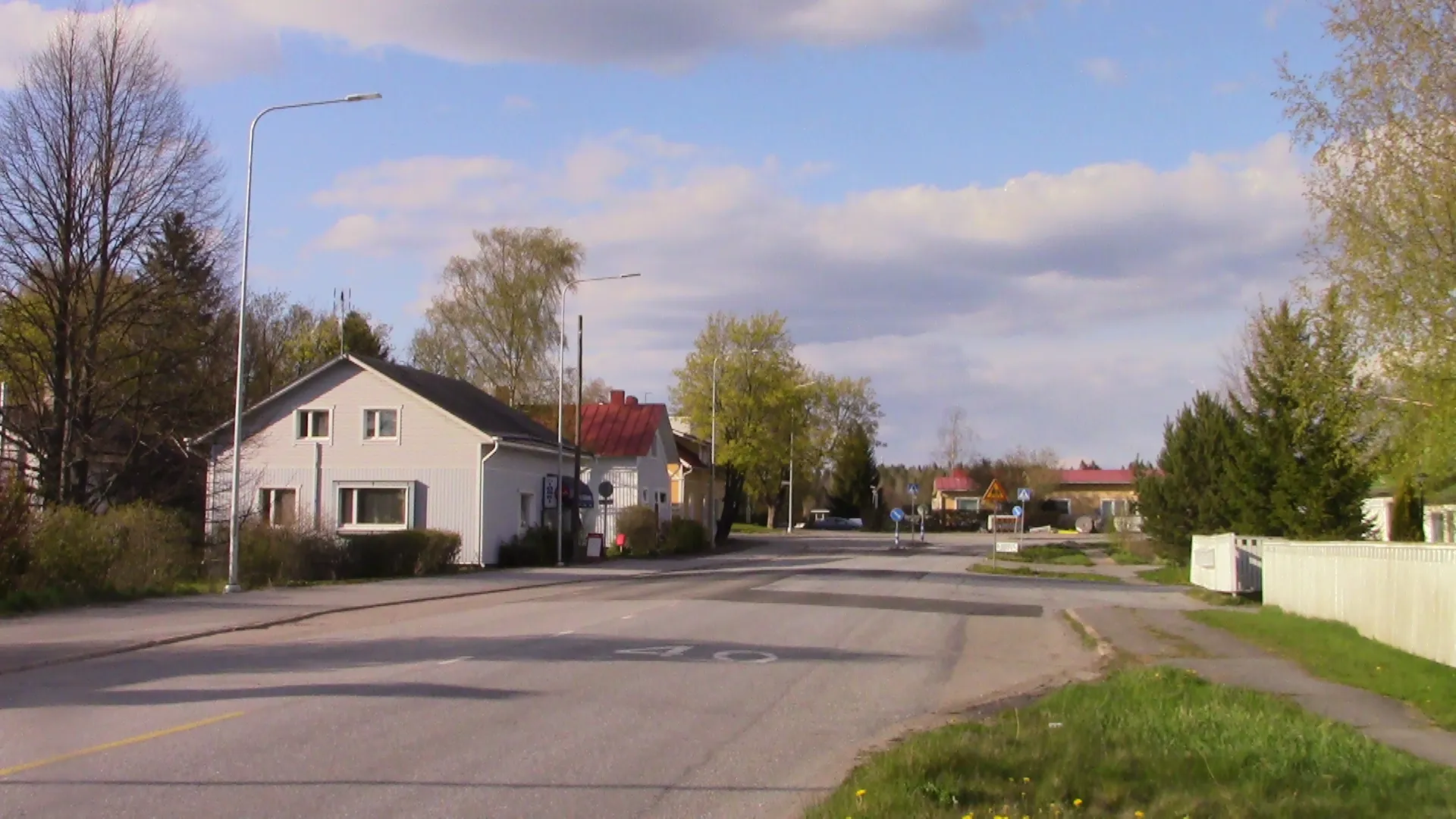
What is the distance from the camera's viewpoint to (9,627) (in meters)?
18.1

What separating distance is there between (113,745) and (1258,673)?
11754mm

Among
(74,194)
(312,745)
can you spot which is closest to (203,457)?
(74,194)

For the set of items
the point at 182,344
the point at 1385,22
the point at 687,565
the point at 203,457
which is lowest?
the point at 687,565

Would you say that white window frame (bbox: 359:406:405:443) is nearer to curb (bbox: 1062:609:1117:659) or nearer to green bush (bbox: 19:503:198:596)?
green bush (bbox: 19:503:198:596)

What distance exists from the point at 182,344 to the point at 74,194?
4751 millimetres

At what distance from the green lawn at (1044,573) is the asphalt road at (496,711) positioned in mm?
18216

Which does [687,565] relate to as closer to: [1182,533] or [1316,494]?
[1182,533]

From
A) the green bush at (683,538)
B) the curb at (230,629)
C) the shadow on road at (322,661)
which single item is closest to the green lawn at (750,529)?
the green bush at (683,538)

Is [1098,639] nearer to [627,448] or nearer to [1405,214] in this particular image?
[1405,214]

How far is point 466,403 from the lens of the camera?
45844mm

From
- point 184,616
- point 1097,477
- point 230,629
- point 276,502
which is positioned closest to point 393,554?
point 276,502

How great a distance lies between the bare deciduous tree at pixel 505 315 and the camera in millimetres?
65125

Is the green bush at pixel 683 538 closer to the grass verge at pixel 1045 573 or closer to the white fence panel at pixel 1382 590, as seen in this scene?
the grass verge at pixel 1045 573

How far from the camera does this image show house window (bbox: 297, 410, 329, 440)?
43.7 meters
